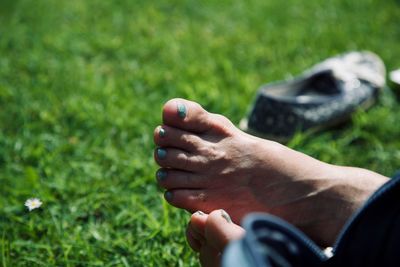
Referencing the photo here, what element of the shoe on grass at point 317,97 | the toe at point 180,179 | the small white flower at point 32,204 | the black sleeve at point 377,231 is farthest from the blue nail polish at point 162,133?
the shoe on grass at point 317,97

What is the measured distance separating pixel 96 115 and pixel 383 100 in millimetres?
1402

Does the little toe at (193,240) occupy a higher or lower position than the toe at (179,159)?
lower

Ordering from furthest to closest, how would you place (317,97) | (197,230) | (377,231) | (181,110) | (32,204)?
(317,97) → (32,204) → (181,110) → (197,230) → (377,231)

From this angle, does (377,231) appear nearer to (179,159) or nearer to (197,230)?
(197,230)

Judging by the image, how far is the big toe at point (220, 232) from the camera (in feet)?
3.97

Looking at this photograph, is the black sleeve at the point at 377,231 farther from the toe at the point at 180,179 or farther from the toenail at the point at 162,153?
the toenail at the point at 162,153

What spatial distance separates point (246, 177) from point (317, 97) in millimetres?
991

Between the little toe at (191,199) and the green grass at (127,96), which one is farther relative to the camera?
the green grass at (127,96)

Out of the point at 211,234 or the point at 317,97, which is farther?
the point at 317,97

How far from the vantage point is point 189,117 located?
1.55m

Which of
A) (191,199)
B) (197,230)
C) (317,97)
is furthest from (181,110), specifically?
(317,97)

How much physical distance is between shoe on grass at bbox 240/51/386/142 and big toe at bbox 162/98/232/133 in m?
0.67

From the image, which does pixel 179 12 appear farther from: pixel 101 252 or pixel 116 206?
pixel 101 252

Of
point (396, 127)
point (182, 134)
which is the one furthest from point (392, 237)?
point (396, 127)
